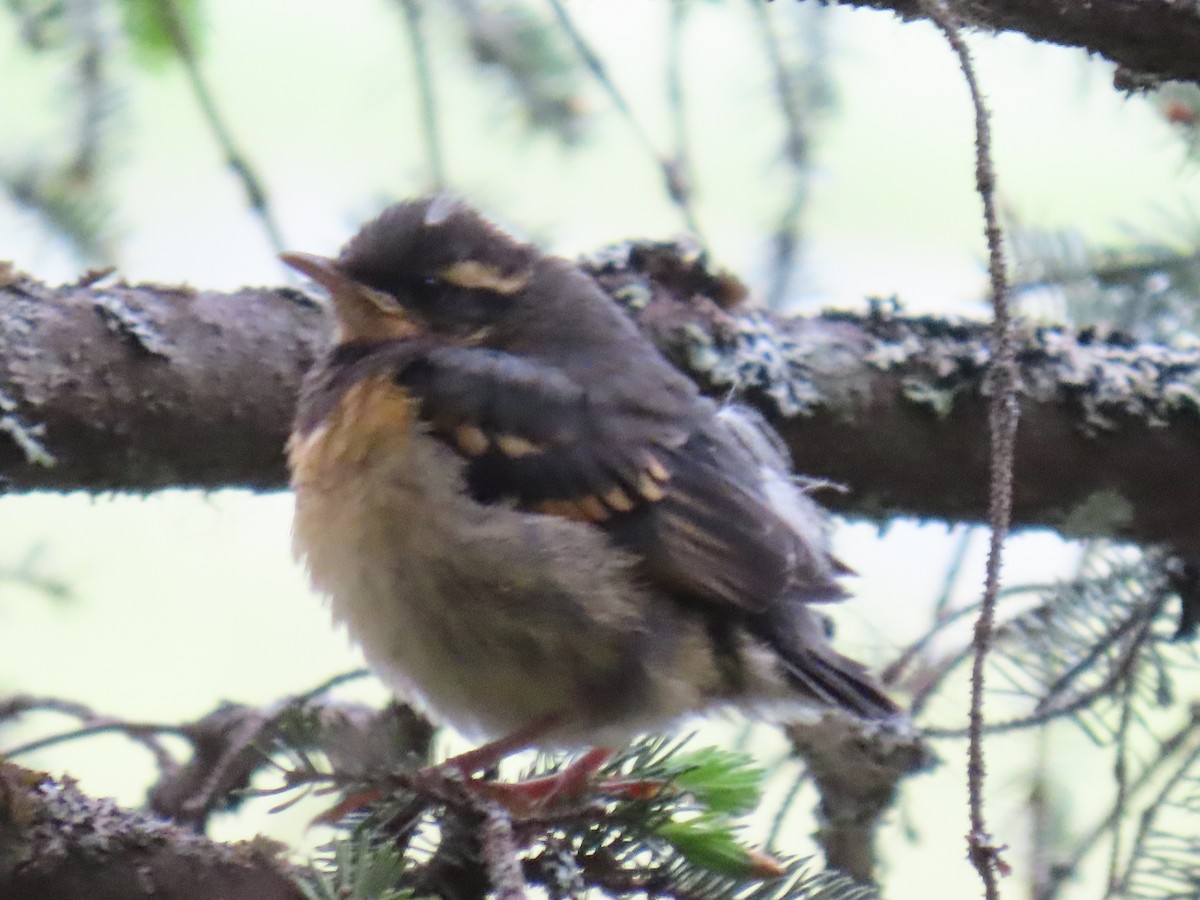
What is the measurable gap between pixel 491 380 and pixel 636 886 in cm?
88

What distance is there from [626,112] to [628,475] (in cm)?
83

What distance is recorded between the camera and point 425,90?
2646 mm

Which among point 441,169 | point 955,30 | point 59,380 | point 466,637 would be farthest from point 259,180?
point 955,30

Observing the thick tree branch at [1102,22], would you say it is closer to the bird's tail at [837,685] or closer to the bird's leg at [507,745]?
the bird's tail at [837,685]

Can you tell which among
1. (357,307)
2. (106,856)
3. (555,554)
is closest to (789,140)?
(357,307)

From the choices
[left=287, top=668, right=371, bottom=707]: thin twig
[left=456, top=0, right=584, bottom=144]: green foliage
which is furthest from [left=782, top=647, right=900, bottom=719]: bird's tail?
[left=456, top=0, right=584, bottom=144]: green foliage

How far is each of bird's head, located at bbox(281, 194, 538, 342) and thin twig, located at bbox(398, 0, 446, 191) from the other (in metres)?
0.27

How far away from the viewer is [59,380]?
2.17 metres

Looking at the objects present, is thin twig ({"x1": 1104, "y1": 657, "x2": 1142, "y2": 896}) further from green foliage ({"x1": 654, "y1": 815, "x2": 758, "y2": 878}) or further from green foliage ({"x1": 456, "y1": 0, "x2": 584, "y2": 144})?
green foliage ({"x1": 456, "y1": 0, "x2": 584, "y2": 144})

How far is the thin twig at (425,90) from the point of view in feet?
8.55

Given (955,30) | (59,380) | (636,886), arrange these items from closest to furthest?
(955,30) < (636,886) < (59,380)

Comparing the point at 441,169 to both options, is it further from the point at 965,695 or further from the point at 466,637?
the point at 965,695

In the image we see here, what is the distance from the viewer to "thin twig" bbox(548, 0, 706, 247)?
8.41 ft

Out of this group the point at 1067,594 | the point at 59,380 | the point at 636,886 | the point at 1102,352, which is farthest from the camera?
the point at 1102,352
